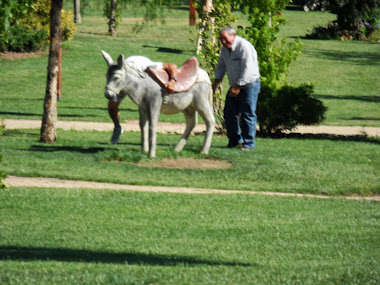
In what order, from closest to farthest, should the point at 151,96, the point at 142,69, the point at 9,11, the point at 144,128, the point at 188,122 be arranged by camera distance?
the point at 9,11 → the point at 151,96 → the point at 142,69 → the point at 144,128 → the point at 188,122

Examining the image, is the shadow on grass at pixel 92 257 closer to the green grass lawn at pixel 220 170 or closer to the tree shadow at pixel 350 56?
the green grass lawn at pixel 220 170

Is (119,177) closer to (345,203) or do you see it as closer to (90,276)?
(345,203)

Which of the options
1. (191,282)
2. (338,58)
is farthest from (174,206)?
(338,58)

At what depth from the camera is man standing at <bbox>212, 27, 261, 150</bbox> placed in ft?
47.4

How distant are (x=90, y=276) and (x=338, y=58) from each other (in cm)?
3203

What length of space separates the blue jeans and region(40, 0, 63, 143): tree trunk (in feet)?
10.2

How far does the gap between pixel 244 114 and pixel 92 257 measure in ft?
25.1

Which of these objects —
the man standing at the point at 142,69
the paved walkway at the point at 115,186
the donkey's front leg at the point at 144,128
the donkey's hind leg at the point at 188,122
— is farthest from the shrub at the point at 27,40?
the paved walkway at the point at 115,186

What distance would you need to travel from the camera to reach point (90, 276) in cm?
658

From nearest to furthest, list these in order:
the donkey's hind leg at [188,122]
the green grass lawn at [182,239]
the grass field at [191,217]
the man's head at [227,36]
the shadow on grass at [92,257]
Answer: the green grass lawn at [182,239] < the grass field at [191,217] < the shadow on grass at [92,257] < the donkey's hind leg at [188,122] < the man's head at [227,36]

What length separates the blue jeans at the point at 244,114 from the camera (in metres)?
14.8

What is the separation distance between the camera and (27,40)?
32719mm

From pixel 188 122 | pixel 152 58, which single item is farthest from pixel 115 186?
pixel 152 58

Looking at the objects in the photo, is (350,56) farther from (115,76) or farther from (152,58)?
(115,76)
